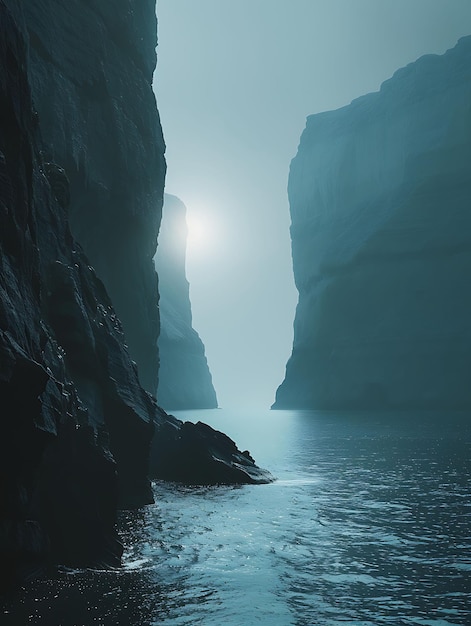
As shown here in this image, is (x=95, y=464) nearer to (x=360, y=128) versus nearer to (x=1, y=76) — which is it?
(x=1, y=76)

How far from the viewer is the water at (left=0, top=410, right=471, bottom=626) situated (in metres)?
15.5

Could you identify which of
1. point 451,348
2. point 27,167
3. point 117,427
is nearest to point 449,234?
point 451,348

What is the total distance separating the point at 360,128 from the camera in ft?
619

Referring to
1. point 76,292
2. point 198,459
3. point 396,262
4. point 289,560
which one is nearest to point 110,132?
point 198,459

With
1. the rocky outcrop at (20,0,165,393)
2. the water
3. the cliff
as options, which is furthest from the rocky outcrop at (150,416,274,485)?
the rocky outcrop at (20,0,165,393)

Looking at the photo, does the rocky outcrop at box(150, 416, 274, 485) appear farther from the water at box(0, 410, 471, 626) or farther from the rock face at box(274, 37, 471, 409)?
the rock face at box(274, 37, 471, 409)

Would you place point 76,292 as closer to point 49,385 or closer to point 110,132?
point 49,385

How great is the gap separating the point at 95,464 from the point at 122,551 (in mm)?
3055

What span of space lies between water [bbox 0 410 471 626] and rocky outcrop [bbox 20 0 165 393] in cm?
2759

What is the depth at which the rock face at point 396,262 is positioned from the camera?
14412 cm

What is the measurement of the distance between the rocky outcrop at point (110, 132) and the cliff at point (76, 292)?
0.55ft

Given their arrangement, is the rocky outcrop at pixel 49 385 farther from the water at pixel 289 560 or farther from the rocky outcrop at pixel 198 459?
the rocky outcrop at pixel 198 459

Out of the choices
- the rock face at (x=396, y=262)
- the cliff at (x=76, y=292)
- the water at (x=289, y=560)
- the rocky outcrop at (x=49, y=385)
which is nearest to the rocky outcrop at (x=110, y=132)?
the cliff at (x=76, y=292)

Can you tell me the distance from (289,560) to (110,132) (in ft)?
149
